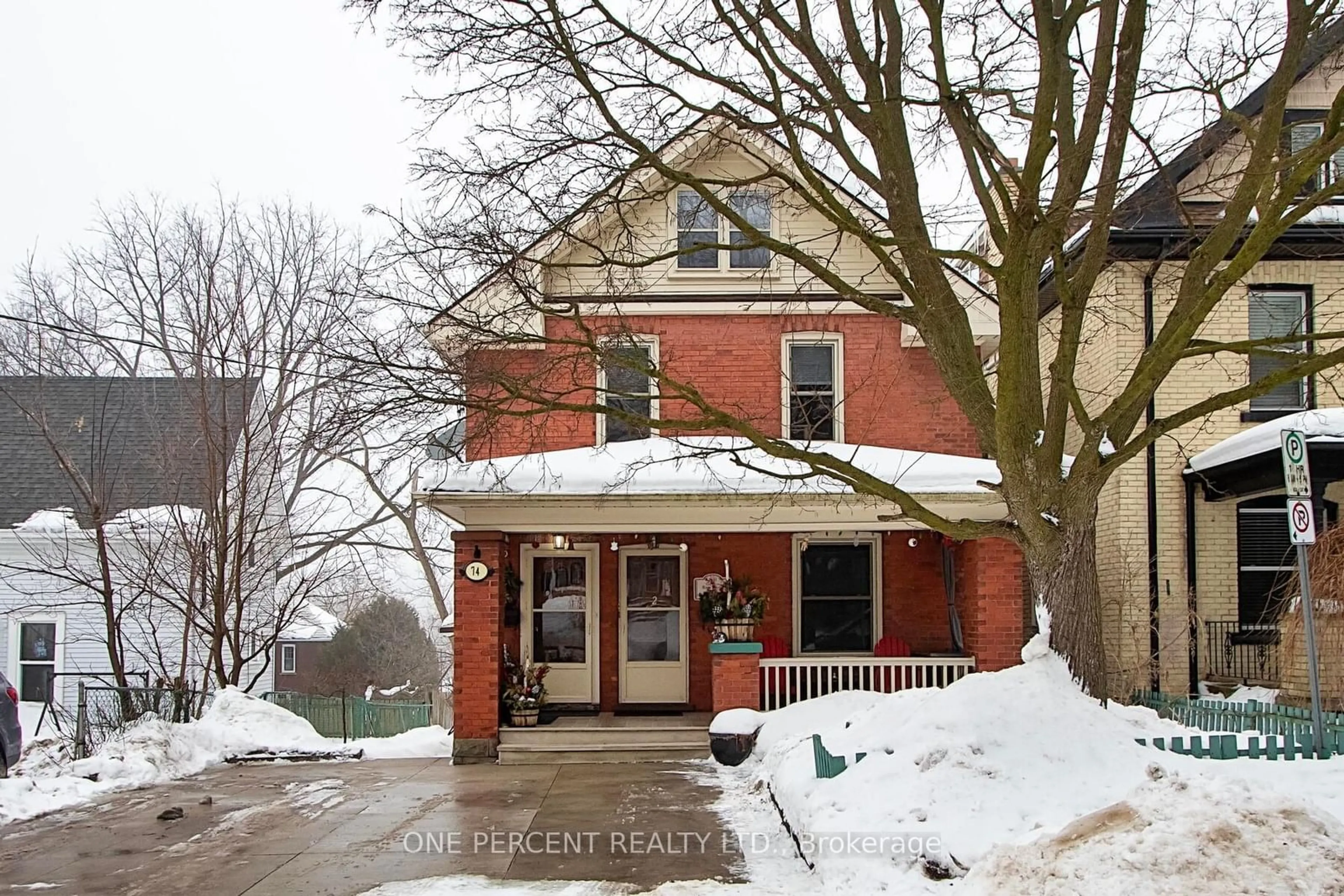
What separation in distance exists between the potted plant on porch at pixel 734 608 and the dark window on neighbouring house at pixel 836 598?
149cm

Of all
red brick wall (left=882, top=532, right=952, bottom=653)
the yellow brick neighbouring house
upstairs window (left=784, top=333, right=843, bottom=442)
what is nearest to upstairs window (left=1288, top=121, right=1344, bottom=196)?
the yellow brick neighbouring house

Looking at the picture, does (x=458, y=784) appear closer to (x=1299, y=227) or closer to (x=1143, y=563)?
(x=1143, y=563)

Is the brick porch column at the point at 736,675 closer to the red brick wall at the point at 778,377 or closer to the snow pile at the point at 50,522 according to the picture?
the red brick wall at the point at 778,377

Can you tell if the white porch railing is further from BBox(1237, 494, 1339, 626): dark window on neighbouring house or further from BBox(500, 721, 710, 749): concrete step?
BBox(1237, 494, 1339, 626): dark window on neighbouring house

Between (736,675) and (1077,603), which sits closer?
(1077,603)

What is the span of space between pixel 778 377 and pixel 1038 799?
374 inches

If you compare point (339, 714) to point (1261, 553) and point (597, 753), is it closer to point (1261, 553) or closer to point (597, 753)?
point (597, 753)

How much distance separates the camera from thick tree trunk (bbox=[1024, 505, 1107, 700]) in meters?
7.87

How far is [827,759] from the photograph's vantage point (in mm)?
7488

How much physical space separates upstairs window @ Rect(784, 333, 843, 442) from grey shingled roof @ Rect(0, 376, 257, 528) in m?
7.79

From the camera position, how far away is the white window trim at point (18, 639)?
18859 mm

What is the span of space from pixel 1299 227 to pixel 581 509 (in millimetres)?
10320

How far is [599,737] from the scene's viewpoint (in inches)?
511

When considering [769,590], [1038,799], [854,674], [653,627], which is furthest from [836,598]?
[1038,799]
